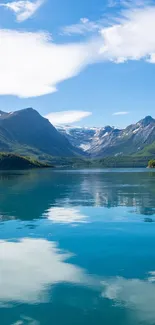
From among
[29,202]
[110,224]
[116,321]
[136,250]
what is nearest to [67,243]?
[136,250]

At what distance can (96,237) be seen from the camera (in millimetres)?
35594

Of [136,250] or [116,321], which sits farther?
[136,250]

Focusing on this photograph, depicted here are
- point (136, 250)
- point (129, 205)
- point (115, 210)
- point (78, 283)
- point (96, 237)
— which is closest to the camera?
point (78, 283)

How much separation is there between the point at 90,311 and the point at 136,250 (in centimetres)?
1278

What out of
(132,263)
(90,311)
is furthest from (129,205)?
(90,311)

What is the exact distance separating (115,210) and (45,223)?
1368 centimetres

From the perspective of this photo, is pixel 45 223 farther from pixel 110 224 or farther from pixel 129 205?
pixel 129 205

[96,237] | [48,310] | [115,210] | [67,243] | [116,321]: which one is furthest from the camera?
[115,210]

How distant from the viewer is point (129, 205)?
58.7 meters

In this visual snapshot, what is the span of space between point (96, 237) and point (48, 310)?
17.2m

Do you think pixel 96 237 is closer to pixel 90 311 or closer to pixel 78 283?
pixel 78 283

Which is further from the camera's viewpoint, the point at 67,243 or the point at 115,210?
the point at 115,210

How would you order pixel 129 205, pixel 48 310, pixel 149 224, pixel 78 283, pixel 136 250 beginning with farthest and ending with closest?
1. pixel 129 205
2. pixel 149 224
3. pixel 136 250
4. pixel 78 283
5. pixel 48 310

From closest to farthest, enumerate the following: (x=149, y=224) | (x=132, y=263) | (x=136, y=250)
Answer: (x=132, y=263)
(x=136, y=250)
(x=149, y=224)
